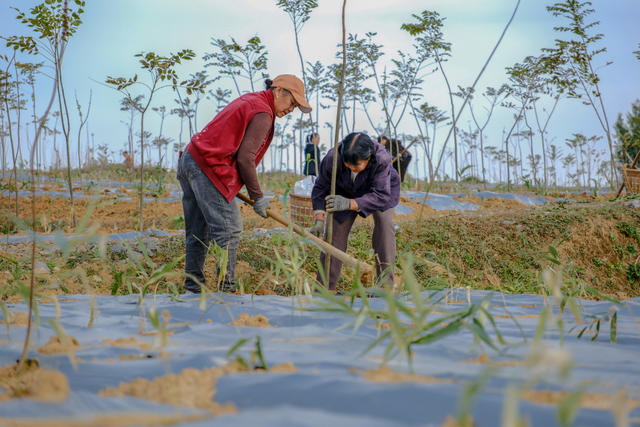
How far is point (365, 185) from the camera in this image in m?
3.19

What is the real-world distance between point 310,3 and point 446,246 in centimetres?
398

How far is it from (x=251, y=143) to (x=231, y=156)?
0.55ft

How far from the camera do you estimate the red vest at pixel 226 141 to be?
274cm

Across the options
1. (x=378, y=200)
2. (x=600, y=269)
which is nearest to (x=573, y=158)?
(x=600, y=269)

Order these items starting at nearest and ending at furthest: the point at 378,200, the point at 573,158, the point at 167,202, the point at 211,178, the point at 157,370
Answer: the point at 157,370 → the point at 211,178 → the point at 378,200 → the point at 167,202 → the point at 573,158

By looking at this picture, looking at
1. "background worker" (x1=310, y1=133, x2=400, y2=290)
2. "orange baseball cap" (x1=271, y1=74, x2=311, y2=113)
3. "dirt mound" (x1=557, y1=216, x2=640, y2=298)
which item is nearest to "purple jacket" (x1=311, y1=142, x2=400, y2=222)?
"background worker" (x1=310, y1=133, x2=400, y2=290)

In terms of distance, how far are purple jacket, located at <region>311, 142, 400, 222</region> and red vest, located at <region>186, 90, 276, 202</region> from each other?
609 millimetres

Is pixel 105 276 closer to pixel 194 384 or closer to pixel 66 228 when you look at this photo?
pixel 66 228

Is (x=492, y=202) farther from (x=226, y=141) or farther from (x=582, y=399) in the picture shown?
(x=582, y=399)

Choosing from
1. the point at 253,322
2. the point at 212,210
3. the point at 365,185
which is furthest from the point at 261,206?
the point at 253,322

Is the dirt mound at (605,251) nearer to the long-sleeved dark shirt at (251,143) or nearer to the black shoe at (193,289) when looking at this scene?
the long-sleeved dark shirt at (251,143)

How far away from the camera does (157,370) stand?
997mm

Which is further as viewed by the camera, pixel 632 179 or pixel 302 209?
pixel 632 179

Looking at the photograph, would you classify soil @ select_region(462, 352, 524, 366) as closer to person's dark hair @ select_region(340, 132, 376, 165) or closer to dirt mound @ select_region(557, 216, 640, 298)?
person's dark hair @ select_region(340, 132, 376, 165)
